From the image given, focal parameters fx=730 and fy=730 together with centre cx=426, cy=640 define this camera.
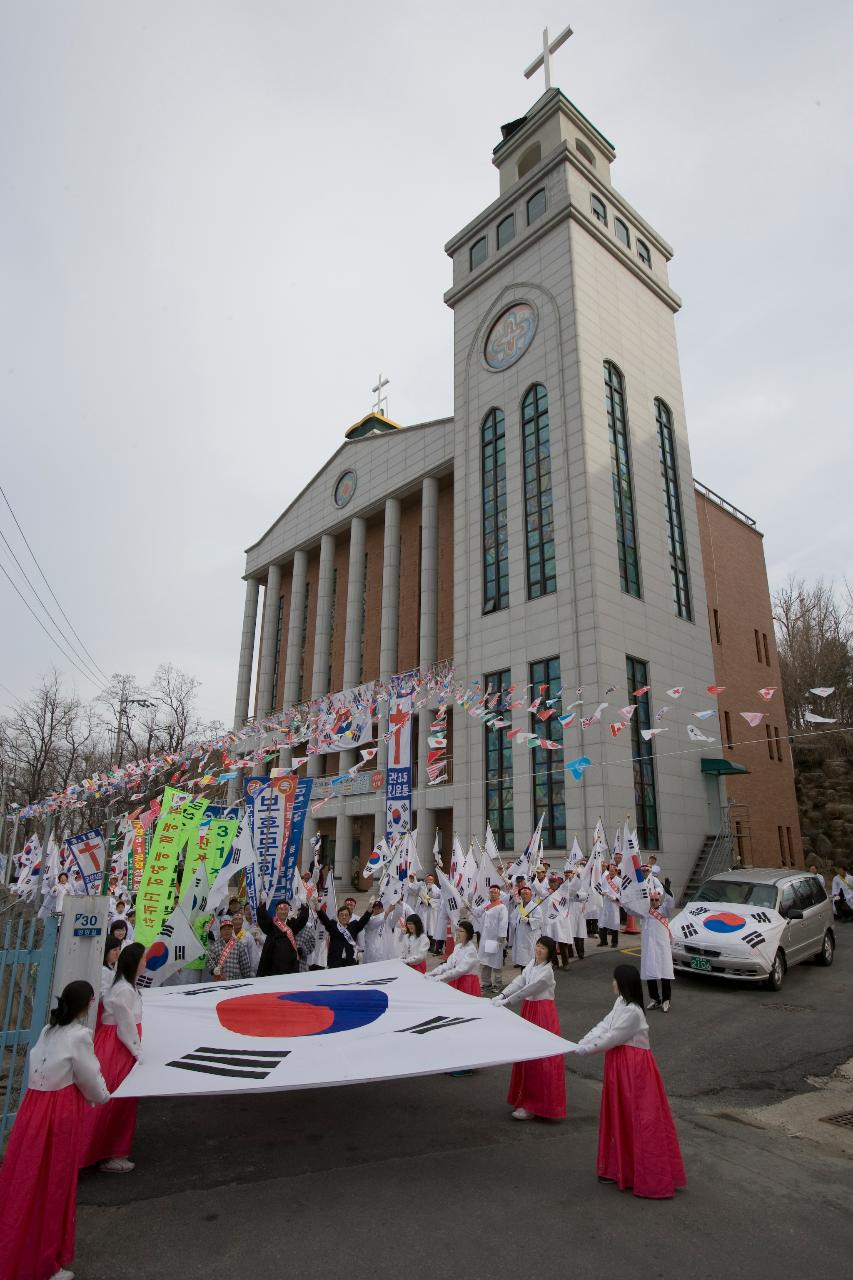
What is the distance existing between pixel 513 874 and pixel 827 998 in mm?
6301

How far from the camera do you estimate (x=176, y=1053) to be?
5.80 meters

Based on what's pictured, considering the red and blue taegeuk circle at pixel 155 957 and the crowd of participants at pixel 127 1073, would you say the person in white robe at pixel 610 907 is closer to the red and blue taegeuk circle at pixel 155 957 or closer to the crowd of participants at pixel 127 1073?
the crowd of participants at pixel 127 1073

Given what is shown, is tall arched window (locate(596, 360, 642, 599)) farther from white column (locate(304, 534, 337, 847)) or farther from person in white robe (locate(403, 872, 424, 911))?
Answer: white column (locate(304, 534, 337, 847))

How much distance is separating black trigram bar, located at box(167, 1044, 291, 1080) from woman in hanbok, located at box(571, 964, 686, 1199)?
232 cm

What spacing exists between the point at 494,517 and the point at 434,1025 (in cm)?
2370

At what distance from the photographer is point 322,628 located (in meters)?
37.2

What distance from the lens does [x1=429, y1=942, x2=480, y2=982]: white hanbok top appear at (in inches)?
307

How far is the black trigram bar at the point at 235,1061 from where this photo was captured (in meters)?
5.36

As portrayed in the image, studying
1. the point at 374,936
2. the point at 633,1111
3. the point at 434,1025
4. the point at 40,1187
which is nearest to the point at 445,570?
the point at 374,936

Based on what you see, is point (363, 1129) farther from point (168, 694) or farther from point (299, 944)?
point (168, 694)

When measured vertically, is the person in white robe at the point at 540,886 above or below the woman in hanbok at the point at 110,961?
above

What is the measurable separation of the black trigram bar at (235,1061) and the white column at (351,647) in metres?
26.6

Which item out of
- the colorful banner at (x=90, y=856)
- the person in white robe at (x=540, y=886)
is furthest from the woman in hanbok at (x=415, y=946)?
the colorful banner at (x=90, y=856)

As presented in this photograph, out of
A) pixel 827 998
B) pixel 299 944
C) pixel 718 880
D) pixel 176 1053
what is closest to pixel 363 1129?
pixel 176 1053
